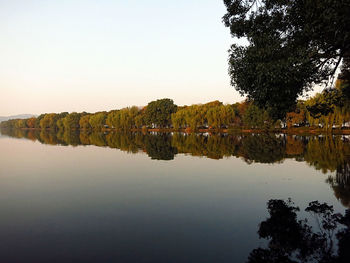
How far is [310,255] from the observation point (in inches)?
277

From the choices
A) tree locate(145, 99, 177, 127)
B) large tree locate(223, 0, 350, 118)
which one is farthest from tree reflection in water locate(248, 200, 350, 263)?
tree locate(145, 99, 177, 127)

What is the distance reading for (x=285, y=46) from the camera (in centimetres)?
1147

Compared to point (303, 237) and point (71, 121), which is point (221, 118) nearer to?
point (303, 237)

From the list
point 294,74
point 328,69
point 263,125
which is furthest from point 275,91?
point 263,125

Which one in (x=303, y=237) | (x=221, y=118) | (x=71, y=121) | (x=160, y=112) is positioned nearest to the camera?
(x=303, y=237)

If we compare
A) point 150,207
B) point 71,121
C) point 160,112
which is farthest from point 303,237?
point 71,121

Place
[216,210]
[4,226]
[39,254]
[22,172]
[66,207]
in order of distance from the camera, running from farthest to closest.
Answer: [22,172], [66,207], [216,210], [4,226], [39,254]

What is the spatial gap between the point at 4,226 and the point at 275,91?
41.3ft

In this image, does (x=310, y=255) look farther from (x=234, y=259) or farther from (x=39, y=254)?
(x=39, y=254)

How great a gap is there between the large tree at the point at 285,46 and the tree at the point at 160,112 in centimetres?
10098

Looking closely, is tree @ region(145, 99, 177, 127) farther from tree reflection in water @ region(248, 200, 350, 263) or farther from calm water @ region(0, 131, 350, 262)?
tree reflection in water @ region(248, 200, 350, 263)

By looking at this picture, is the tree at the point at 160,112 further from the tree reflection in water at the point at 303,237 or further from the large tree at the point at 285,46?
the tree reflection in water at the point at 303,237

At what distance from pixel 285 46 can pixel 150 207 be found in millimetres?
9682

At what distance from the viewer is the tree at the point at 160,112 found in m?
115
